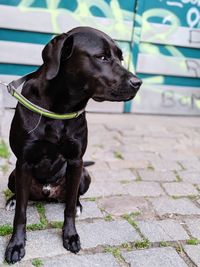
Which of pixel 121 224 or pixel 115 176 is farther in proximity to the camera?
pixel 115 176

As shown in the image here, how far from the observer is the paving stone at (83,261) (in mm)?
2736

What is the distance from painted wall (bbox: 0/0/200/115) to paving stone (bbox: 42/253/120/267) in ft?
10.7

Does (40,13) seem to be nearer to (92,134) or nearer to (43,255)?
(92,134)

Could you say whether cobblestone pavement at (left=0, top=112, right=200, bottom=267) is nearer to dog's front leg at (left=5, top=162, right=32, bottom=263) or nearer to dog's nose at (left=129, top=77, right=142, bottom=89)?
dog's front leg at (left=5, top=162, right=32, bottom=263)

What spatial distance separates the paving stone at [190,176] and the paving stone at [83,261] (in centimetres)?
162

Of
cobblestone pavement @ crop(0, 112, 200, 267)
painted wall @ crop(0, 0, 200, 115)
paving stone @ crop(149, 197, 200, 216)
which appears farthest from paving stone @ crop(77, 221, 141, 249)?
painted wall @ crop(0, 0, 200, 115)

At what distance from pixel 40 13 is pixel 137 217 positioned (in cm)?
307

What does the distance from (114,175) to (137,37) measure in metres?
2.39

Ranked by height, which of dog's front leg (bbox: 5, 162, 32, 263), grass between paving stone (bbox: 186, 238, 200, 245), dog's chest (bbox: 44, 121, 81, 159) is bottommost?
grass between paving stone (bbox: 186, 238, 200, 245)

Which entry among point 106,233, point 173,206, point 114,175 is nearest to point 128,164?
point 114,175

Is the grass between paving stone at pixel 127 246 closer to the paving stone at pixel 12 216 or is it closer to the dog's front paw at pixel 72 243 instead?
the dog's front paw at pixel 72 243

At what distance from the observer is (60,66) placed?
8.54ft

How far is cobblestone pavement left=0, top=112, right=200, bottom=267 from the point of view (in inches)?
113

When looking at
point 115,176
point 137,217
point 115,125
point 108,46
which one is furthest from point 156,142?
point 108,46
